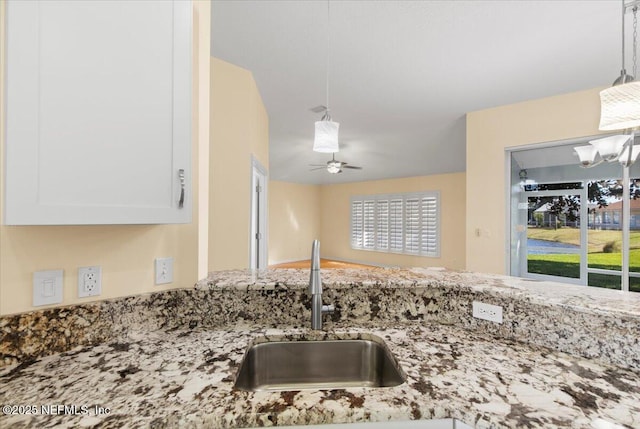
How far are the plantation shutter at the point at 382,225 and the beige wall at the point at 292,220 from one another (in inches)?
83.0

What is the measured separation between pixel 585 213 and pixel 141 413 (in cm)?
459

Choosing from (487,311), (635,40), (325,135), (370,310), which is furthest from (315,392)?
(635,40)

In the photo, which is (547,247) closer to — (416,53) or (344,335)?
(416,53)

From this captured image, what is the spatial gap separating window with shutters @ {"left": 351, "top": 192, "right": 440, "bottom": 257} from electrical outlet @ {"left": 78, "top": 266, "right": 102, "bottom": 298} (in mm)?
7011

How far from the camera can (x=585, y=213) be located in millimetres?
3521

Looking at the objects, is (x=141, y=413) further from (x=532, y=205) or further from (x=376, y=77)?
(x=532, y=205)

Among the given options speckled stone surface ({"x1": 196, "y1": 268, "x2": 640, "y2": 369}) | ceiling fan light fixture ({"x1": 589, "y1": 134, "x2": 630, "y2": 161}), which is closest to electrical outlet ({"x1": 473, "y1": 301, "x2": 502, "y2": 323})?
speckled stone surface ({"x1": 196, "y1": 268, "x2": 640, "y2": 369})

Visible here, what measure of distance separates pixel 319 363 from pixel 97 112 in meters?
1.14

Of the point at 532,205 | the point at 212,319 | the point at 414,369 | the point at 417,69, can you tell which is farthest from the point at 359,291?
the point at 532,205

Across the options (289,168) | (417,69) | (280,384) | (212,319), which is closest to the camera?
(280,384)

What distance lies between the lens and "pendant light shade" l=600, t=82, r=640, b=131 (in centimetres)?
157

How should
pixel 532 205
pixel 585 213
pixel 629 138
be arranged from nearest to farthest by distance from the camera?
pixel 629 138
pixel 585 213
pixel 532 205

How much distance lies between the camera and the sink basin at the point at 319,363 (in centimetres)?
112

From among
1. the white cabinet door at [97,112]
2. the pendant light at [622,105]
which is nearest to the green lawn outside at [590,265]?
the pendant light at [622,105]
